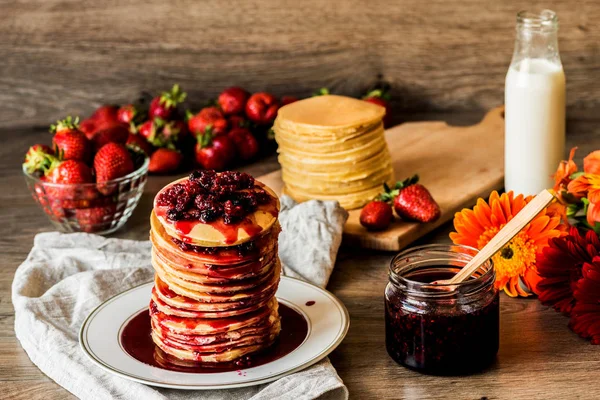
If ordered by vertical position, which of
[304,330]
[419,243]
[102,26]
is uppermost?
[102,26]

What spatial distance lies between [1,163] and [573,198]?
1514 mm

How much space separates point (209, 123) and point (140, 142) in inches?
7.3

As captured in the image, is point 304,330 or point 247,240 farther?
point 304,330

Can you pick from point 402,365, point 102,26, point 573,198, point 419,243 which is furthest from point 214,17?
point 402,365

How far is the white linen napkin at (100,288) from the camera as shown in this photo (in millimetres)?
1211

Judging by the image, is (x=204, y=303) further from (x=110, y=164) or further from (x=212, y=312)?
(x=110, y=164)

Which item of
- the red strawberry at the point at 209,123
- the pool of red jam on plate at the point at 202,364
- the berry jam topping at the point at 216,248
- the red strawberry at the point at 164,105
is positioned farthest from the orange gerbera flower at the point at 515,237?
the red strawberry at the point at 164,105

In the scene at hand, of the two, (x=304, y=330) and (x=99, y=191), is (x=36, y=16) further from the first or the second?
(x=304, y=330)

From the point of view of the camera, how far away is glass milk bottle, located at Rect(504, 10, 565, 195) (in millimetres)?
1730

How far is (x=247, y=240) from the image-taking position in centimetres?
120

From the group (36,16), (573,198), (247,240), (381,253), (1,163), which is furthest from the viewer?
(36,16)

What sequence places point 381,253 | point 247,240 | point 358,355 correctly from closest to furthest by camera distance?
point 247,240, point 358,355, point 381,253

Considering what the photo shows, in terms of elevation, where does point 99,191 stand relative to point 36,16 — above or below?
below

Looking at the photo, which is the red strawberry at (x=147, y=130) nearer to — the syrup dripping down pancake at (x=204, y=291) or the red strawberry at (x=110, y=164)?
the red strawberry at (x=110, y=164)
